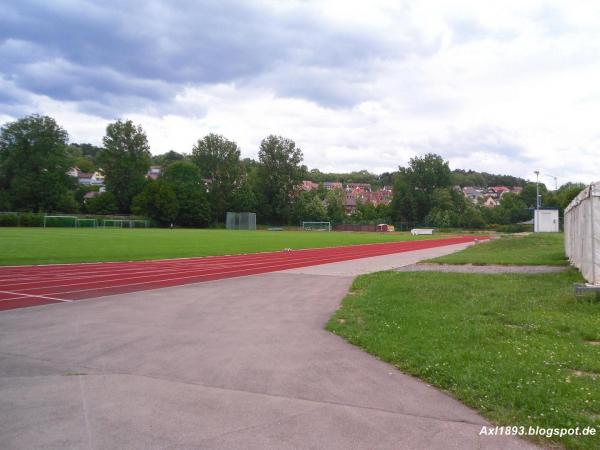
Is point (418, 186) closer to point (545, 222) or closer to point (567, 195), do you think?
point (567, 195)

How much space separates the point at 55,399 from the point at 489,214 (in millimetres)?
108130

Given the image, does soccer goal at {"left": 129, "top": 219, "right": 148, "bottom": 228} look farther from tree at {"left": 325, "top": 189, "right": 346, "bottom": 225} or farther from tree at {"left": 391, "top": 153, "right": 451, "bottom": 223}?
tree at {"left": 391, "top": 153, "right": 451, "bottom": 223}

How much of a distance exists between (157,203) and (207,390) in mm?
86212

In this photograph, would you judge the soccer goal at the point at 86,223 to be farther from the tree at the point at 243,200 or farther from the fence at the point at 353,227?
the fence at the point at 353,227

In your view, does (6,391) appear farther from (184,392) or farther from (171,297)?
(171,297)

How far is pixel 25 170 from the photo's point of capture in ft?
272

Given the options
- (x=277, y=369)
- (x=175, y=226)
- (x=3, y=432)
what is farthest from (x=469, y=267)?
(x=175, y=226)

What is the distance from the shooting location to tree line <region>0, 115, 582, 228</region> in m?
84.1

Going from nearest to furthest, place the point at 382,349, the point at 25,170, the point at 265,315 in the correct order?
1. the point at 382,349
2. the point at 265,315
3. the point at 25,170

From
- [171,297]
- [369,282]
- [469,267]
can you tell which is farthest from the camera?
[469,267]

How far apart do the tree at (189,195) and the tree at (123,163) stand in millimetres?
5878

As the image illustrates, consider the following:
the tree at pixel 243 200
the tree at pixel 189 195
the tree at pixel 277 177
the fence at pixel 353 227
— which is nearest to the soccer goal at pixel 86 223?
the tree at pixel 189 195

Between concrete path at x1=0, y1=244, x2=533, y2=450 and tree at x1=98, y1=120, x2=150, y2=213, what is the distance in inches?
3453

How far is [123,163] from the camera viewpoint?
3602 inches
